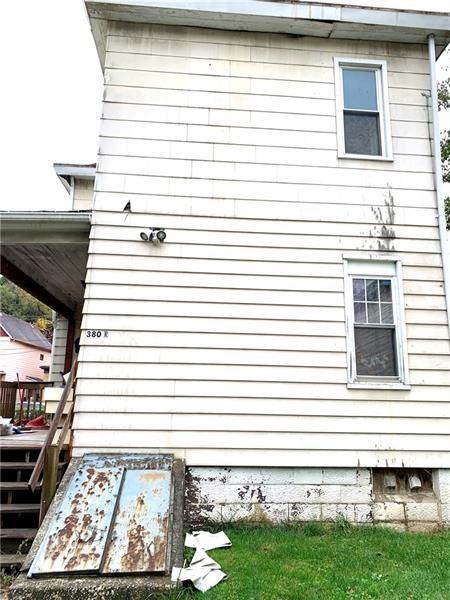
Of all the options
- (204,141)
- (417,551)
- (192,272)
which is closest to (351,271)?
(192,272)

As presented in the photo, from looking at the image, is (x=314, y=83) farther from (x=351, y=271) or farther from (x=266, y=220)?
(x=351, y=271)

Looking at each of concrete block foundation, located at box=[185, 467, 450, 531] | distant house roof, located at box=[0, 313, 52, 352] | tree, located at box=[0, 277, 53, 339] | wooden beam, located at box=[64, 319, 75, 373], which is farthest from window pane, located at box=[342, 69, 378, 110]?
A: tree, located at box=[0, 277, 53, 339]

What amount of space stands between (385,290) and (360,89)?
106 inches

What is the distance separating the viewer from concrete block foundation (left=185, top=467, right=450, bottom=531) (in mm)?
4613

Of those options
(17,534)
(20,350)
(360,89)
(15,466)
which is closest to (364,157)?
(360,89)

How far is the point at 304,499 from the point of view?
15.4ft

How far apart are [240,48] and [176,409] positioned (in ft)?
14.9

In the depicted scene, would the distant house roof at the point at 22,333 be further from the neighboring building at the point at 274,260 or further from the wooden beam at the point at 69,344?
the neighboring building at the point at 274,260

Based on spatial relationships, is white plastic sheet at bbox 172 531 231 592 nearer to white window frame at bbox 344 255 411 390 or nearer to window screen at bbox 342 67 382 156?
white window frame at bbox 344 255 411 390

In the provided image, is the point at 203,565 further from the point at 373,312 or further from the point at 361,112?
the point at 361,112

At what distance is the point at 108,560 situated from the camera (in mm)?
3254

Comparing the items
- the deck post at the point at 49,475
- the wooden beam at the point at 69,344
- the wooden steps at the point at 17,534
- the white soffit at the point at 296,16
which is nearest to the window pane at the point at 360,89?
the white soffit at the point at 296,16

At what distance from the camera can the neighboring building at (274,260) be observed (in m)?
4.73

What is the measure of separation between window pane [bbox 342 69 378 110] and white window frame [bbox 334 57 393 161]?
0.05 meters
